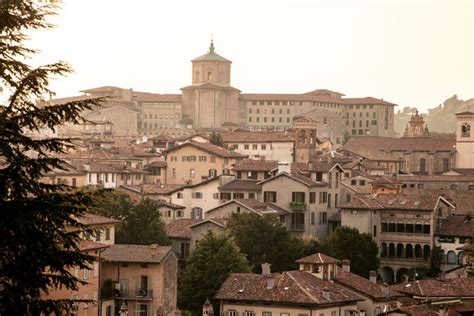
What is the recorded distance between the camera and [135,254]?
1716 inches

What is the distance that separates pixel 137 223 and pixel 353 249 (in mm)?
9522

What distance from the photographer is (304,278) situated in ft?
137

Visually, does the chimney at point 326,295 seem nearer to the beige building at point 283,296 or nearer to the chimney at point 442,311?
the beige building at point 283,296

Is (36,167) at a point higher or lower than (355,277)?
higher

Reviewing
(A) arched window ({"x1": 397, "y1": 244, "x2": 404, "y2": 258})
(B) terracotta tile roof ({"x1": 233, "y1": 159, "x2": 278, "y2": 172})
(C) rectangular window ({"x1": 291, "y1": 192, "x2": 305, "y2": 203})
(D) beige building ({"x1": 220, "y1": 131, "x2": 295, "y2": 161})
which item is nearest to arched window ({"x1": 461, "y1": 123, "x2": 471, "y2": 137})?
(D) beige building ({"x1": 220, "y1": 131, "x2": 295, "y2": 161})

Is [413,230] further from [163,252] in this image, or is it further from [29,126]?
[29,126]

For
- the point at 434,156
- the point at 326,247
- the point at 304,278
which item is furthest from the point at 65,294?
the point at 434,156

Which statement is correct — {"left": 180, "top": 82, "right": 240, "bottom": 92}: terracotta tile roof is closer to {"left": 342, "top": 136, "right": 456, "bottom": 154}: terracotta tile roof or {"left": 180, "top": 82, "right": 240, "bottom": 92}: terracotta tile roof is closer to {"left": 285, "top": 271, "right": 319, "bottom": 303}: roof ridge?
{"left": 342, "top": 136, "right": 456, "bottom": 154}: terracotta tile roof

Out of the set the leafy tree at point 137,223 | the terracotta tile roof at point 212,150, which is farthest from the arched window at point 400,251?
the terracotta tile roof at point 212,150

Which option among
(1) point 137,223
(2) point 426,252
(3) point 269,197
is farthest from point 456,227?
(1) point 137,223

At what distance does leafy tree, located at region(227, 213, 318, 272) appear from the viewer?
5325cm

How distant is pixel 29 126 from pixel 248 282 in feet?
94.9

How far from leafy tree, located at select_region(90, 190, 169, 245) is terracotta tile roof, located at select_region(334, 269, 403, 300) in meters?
11.5

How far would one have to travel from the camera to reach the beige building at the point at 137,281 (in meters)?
42.8
